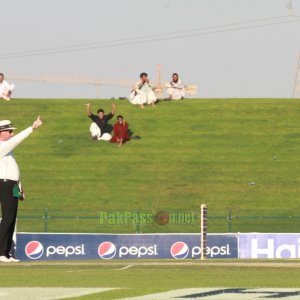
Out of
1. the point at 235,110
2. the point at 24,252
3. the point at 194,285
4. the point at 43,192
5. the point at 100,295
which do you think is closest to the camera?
the point at 100,295

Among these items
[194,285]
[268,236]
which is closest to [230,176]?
[268,236]

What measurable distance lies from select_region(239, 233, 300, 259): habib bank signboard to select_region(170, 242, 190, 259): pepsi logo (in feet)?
4.93

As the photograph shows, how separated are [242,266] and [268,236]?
700 inches

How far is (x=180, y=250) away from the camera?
108 ft

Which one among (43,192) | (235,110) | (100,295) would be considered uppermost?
(235,110)

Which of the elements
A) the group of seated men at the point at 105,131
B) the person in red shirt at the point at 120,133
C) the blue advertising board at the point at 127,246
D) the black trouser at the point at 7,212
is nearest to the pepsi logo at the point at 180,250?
the blue advertising board at the point at 127,246

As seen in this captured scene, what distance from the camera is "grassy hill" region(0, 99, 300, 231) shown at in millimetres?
42469

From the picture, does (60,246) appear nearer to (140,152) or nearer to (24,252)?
(24,252)

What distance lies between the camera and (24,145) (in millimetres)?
47750
